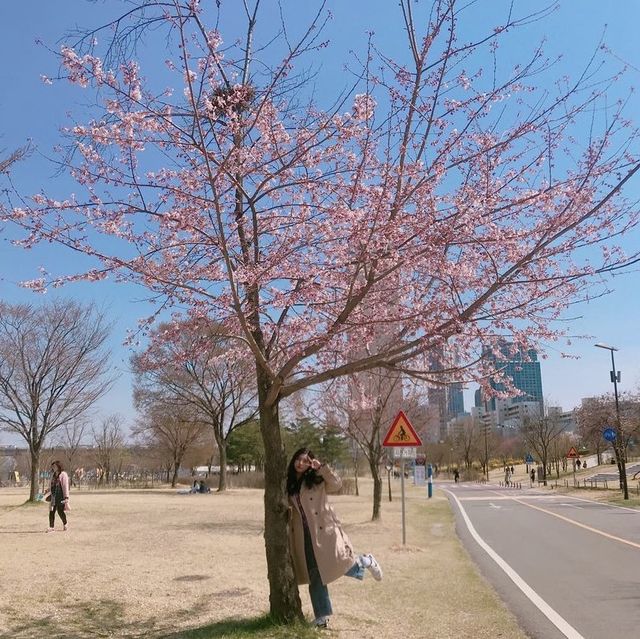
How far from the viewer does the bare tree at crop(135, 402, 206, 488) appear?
4166 centimetres

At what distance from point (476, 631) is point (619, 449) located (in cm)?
3108

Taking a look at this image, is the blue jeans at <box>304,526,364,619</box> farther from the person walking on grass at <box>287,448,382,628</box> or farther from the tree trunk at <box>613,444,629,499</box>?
the tree trunk at <box>613,444,629,499</box>

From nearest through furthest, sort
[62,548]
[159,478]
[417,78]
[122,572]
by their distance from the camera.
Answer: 1. [417,78]
2. [122,572]
3. [62,548]
4. [159,478]

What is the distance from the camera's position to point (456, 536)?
16.4 metres

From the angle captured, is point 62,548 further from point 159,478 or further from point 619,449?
point 159,478

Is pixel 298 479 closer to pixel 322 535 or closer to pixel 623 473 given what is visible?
pixel 322 535

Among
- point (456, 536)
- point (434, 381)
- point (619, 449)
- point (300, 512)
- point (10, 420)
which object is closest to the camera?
point (300, 512)

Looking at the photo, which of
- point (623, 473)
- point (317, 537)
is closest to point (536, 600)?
point (317, 537)

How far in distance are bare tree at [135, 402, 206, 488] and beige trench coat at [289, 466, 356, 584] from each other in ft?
116

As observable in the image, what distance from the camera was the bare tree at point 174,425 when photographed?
41.7 metres

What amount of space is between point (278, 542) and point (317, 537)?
1.19 ft

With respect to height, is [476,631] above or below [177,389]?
below

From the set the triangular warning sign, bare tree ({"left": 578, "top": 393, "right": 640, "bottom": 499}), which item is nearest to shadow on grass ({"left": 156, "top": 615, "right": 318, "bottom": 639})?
the triangular warning sign

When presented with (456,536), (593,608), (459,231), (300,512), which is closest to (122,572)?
(300,512)
